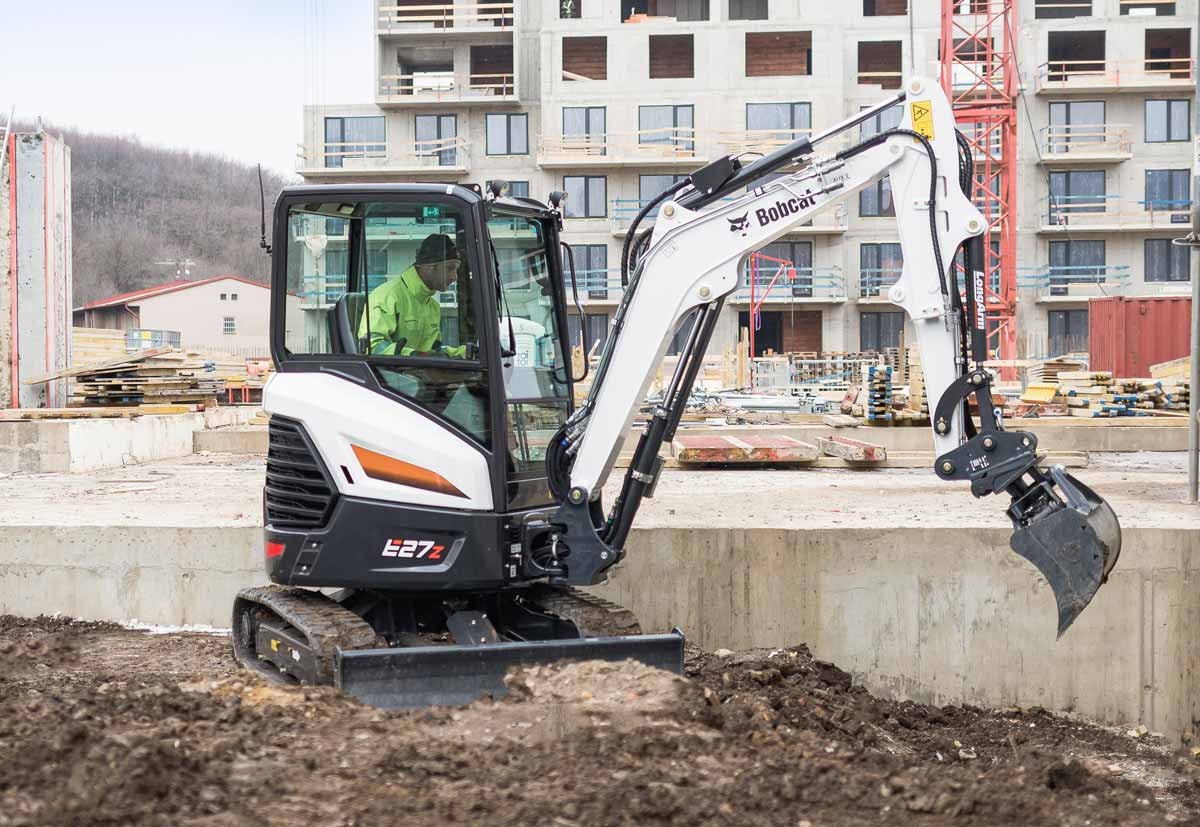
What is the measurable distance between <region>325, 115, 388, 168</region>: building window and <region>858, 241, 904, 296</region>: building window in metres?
21.0

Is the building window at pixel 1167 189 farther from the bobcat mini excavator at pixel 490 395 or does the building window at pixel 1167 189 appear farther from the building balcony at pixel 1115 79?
the bobcat mini excavator at pixel 490 395

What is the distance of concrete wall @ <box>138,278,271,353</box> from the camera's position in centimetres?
7875

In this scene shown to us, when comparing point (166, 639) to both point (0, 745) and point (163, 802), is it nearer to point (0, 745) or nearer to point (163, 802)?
point (0, 745)

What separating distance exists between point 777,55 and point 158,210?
2907 inches

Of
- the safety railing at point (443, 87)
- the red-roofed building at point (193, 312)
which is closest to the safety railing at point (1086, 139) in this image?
the safety railing at point (443, 87)

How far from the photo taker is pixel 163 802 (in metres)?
5.08

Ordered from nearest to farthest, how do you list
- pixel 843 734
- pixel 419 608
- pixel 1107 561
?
pixel 1107 561
pixel 843 734
pixel 419 608

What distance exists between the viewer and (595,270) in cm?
5341

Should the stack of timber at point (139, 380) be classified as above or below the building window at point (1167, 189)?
below

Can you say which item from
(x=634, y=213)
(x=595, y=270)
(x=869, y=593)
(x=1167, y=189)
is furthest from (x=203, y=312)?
(x=869, y=593)

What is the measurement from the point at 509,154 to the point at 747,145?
10.5 metres

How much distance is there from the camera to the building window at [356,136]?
5534cm

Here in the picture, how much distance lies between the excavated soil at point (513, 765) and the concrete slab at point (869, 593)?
2.81m

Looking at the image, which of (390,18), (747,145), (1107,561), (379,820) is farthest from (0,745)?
(390,18)
